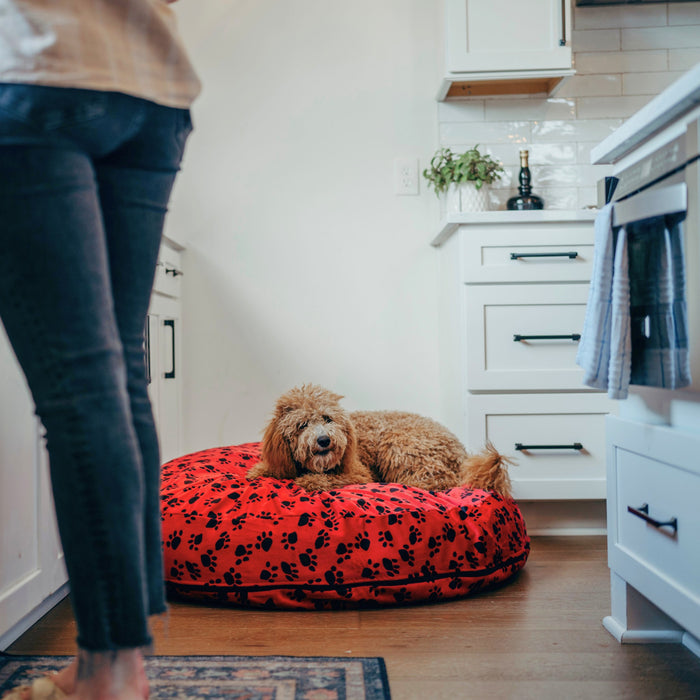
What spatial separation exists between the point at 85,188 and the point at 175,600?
3.65ft

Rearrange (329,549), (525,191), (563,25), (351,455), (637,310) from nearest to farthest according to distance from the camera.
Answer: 1. (637,310)
2. (329,549)
3. (351,455)
4. (563,25)
5. (525,191)

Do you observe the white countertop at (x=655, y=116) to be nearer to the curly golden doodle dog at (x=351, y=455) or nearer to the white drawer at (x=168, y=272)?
the curly golden doodle dog at (x=351, y=455)

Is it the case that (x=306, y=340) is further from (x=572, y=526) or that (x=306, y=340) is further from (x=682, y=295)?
(x=682, y=295)

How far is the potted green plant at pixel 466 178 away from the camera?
2.25 meters

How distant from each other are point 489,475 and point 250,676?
85cm

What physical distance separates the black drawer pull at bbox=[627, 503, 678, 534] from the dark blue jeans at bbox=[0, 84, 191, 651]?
812 millimetres

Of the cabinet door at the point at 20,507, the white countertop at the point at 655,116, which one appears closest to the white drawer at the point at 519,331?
the white countertop at the point at 655,116

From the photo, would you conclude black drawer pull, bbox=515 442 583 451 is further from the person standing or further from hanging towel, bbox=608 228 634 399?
the person standing

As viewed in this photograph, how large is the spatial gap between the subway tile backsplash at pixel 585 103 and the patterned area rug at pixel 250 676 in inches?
75.1

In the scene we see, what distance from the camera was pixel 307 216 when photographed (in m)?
2.58

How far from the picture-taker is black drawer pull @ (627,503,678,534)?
99cm

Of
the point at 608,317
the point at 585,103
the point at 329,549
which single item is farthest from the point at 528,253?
the point at 329,549

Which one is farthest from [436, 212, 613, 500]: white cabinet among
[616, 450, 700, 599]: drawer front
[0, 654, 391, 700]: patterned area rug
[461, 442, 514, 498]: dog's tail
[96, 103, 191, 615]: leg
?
[96, 103, 191, 615]: leg

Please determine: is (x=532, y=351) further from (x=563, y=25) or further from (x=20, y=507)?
(x=20, y=507)
